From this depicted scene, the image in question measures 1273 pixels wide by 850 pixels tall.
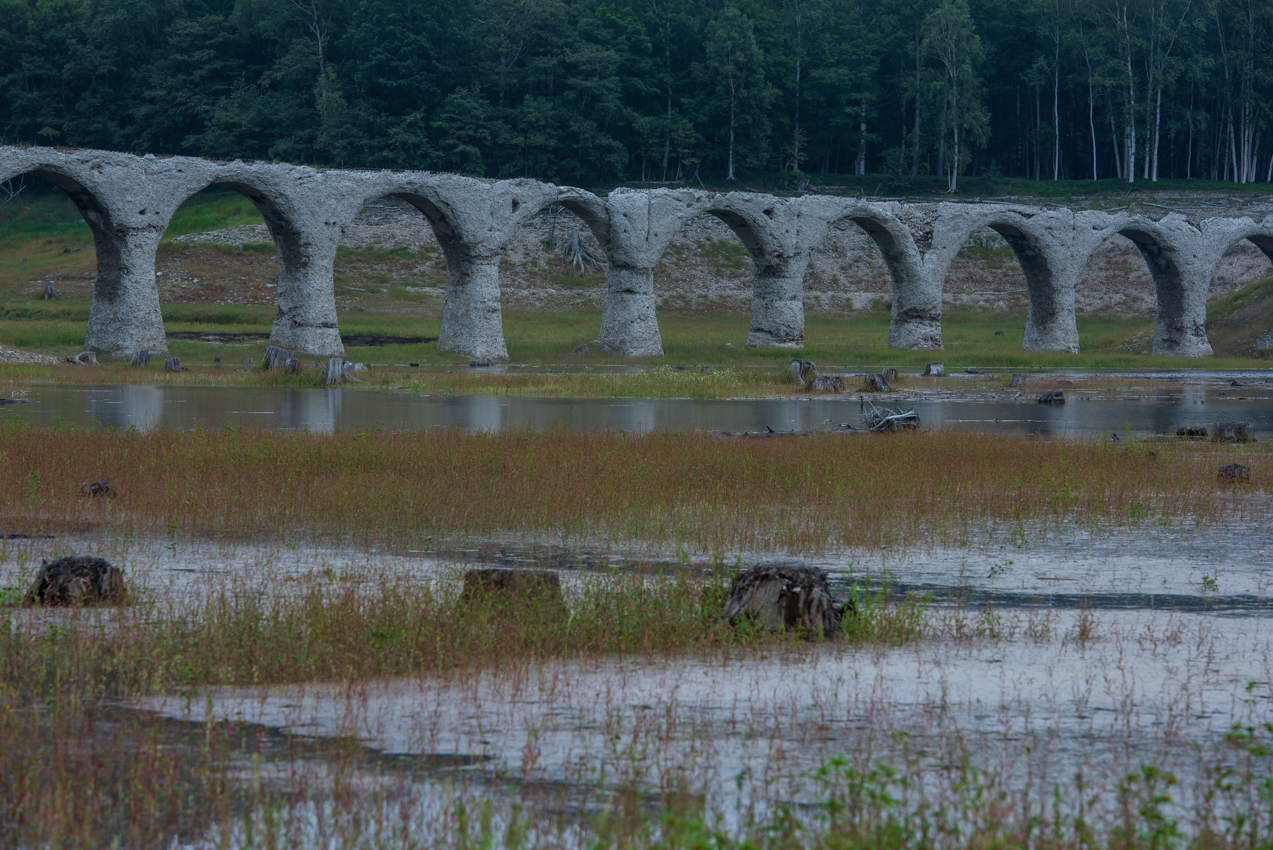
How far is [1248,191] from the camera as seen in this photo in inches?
2500

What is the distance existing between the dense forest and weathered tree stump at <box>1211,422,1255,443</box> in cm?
4801

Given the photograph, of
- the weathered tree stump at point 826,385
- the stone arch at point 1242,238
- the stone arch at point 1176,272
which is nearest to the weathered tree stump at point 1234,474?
the weathered tree stump at point 826,385

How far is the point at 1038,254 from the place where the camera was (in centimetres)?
4397

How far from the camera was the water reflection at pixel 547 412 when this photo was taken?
683 inches

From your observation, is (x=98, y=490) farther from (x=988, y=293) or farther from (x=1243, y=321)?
(x=988, y=293)

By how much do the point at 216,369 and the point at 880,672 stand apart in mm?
24761

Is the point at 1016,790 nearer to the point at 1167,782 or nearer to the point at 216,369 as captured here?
the point at 1167,782

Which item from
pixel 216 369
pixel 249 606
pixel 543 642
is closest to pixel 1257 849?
pixel 543 642

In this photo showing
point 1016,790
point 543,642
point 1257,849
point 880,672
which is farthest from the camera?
point 543,642

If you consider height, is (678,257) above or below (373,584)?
above

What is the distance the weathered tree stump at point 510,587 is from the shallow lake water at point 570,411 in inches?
338

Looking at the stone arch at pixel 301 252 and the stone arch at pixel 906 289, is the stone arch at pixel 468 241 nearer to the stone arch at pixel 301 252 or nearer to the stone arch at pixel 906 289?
the stone arch at pixel 301 252

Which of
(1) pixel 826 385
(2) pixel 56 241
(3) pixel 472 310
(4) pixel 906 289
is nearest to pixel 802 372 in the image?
(1) pixel 826 385

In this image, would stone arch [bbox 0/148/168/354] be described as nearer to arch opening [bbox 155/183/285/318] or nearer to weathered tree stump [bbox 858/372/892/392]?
arch opening [bbox 155/183/285/318]
